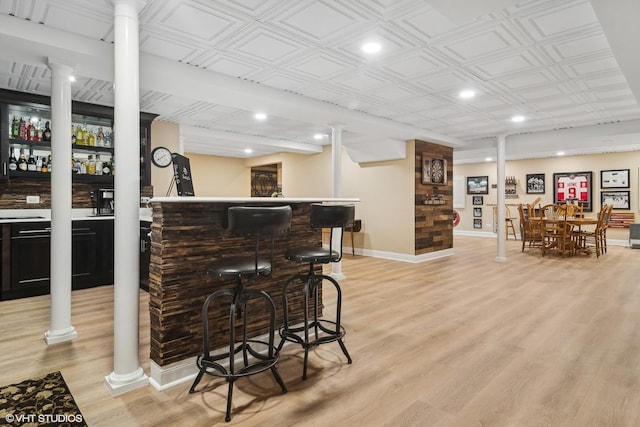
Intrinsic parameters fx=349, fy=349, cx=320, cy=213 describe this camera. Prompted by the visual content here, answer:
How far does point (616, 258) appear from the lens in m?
7.42

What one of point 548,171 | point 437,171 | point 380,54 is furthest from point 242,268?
point 548,171

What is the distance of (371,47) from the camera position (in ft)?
10.4

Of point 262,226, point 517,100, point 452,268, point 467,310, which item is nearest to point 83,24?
point 262,226

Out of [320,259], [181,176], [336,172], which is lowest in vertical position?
[320,259]

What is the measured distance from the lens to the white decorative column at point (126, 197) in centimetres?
217

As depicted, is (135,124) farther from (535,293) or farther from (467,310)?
(535,293)

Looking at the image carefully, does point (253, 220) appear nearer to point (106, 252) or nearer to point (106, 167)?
point (106, 252)

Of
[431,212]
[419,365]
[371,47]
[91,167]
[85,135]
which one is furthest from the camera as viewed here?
[431,212]

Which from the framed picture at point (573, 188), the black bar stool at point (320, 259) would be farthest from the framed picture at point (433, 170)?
the framed picture at point (573, 188)

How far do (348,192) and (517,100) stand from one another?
13.9 feet

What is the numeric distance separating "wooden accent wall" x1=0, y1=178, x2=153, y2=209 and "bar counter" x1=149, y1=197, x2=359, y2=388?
12.4 feet

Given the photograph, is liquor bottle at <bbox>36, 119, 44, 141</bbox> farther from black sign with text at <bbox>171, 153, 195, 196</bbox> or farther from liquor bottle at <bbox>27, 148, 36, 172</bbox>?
black sign with text at <bbox>171, 153, 195, 196</bbox>

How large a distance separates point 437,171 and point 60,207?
22.2 feet

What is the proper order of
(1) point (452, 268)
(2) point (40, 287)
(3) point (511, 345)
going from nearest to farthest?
(3) point (511, 345) < (2) point (40, 287) < (1) point (452, 268)
